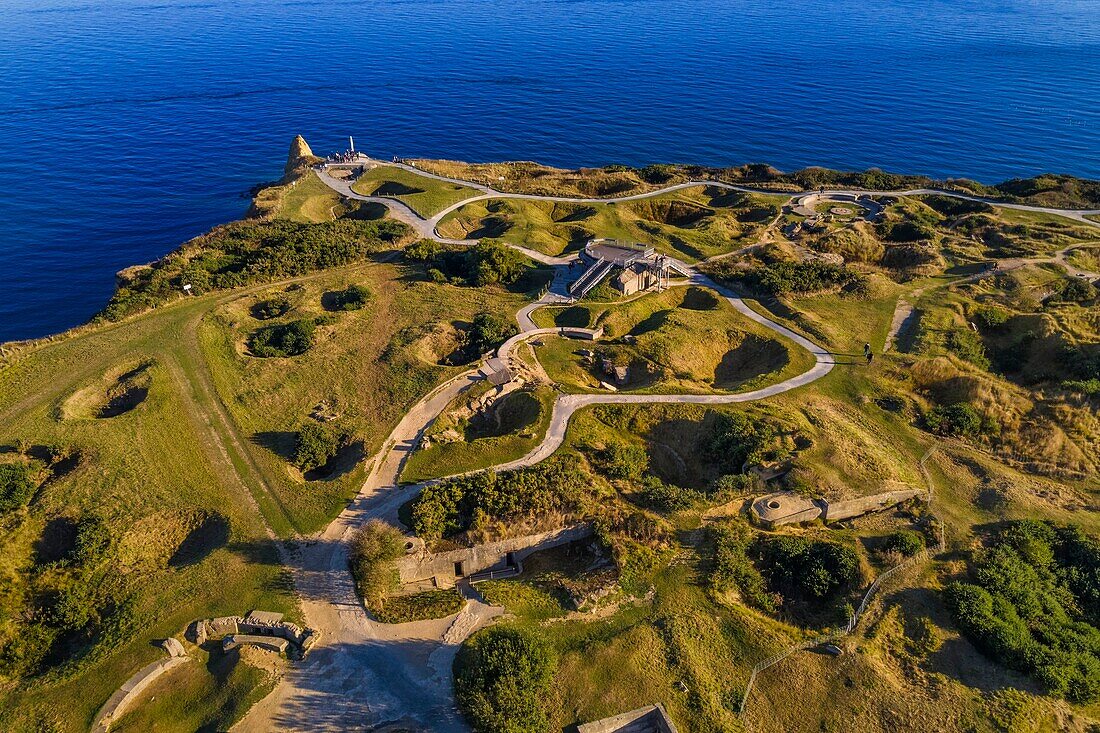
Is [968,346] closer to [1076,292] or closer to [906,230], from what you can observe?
[1076,292]

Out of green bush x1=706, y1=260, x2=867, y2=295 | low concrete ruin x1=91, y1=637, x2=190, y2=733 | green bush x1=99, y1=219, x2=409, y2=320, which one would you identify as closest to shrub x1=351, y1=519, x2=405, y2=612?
low concrete ruin x1=91, y1=637, x2=190, y2=733

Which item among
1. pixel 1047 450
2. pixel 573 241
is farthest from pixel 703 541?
pixel 573 241

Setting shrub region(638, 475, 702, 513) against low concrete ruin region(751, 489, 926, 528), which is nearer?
shrub region(638, 475, 702, 513)

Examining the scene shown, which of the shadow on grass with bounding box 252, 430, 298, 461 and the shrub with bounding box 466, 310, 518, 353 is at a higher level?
the shrub with bounding box 466, 310, 518, 353

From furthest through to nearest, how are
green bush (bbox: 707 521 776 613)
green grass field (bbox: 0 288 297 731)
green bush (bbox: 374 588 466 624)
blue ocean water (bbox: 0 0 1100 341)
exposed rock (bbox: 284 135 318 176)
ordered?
exposed rock (bbox: 284 135 318 176)
blue ocean water (bbox: 0 0 1100 341)
green bush (bbox: 707 521 776 613)
green bush (bbox: 374 588 466 624)
green grass field (bbox: 0 288 297 731)

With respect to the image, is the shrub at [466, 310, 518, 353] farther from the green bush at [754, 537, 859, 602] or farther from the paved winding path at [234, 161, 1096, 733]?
the green bush at [754, 537, 859, 602]

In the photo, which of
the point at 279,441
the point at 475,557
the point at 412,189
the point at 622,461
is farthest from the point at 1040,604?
the point at 412,189
